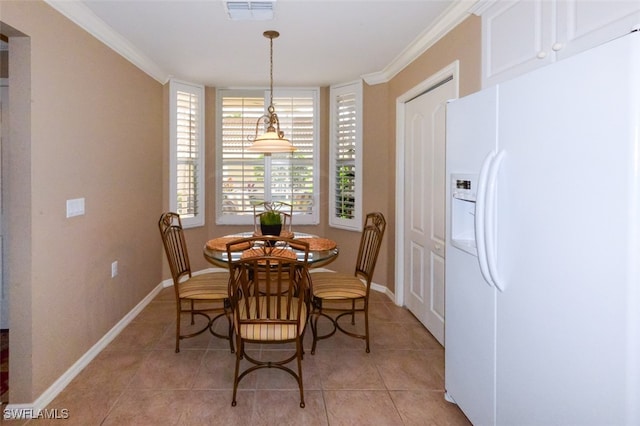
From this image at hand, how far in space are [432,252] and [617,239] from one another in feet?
7.16

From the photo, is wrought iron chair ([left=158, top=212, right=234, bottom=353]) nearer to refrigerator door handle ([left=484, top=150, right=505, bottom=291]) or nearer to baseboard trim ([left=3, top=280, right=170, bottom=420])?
baseboard trim ([left=3, top=280, right=170, bottom=420])

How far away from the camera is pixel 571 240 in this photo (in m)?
1.22

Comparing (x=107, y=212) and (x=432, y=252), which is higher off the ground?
(x=107, y=212)

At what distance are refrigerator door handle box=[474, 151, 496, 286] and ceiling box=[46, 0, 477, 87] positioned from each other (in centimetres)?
141

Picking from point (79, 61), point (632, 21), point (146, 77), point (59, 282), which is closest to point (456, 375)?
point (632, 21)

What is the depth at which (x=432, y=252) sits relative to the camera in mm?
3236

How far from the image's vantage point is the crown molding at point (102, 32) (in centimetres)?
242

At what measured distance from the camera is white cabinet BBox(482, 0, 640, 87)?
148 cm

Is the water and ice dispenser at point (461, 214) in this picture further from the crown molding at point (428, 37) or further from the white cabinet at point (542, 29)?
the crown molding at point (428, 37)

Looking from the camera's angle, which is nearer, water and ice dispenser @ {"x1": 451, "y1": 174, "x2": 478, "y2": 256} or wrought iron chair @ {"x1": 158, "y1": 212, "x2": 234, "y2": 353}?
water and ice dispenser @ {"x1": 451, "y1": 174, "x2": 478, "y2": 256}

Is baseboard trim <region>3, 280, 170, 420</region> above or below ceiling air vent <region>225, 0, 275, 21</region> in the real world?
below

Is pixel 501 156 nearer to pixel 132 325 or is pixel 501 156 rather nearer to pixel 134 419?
pixel 134 419

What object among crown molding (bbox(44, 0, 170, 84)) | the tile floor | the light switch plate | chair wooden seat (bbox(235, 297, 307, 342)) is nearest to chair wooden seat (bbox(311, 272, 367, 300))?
the tile floor

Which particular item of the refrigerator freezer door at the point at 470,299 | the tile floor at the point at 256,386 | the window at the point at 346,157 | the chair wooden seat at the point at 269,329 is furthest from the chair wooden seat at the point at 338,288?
the window at the point at 346,157
